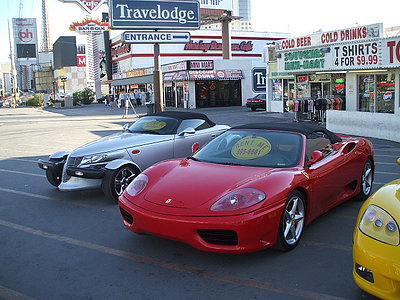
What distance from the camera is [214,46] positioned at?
5609 cm

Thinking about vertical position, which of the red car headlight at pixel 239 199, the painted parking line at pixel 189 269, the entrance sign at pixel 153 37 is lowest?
the painted parking line at pixel 189 269

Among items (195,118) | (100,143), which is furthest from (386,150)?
(100,143)

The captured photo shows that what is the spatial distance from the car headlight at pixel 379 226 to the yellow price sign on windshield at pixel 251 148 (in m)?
2.00

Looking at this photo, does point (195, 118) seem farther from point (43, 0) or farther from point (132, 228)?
point (43, 0)

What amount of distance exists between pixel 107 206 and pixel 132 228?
222 centimetres

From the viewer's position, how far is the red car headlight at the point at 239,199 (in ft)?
14.1

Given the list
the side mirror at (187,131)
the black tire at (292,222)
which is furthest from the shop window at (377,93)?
the black tire at (292,222)

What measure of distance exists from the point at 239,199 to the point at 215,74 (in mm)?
36383

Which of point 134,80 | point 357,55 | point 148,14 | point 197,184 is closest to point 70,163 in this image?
point 197,184

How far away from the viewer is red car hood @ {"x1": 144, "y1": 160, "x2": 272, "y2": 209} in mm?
4484

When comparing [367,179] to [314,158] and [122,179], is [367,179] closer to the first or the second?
[314,158]

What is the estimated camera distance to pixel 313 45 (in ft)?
70.4

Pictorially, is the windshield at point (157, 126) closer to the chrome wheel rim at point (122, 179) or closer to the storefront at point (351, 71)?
→ the chrome wheel rim at point (122, 179)

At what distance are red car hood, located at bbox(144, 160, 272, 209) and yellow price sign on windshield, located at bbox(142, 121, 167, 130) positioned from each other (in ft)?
10.5
